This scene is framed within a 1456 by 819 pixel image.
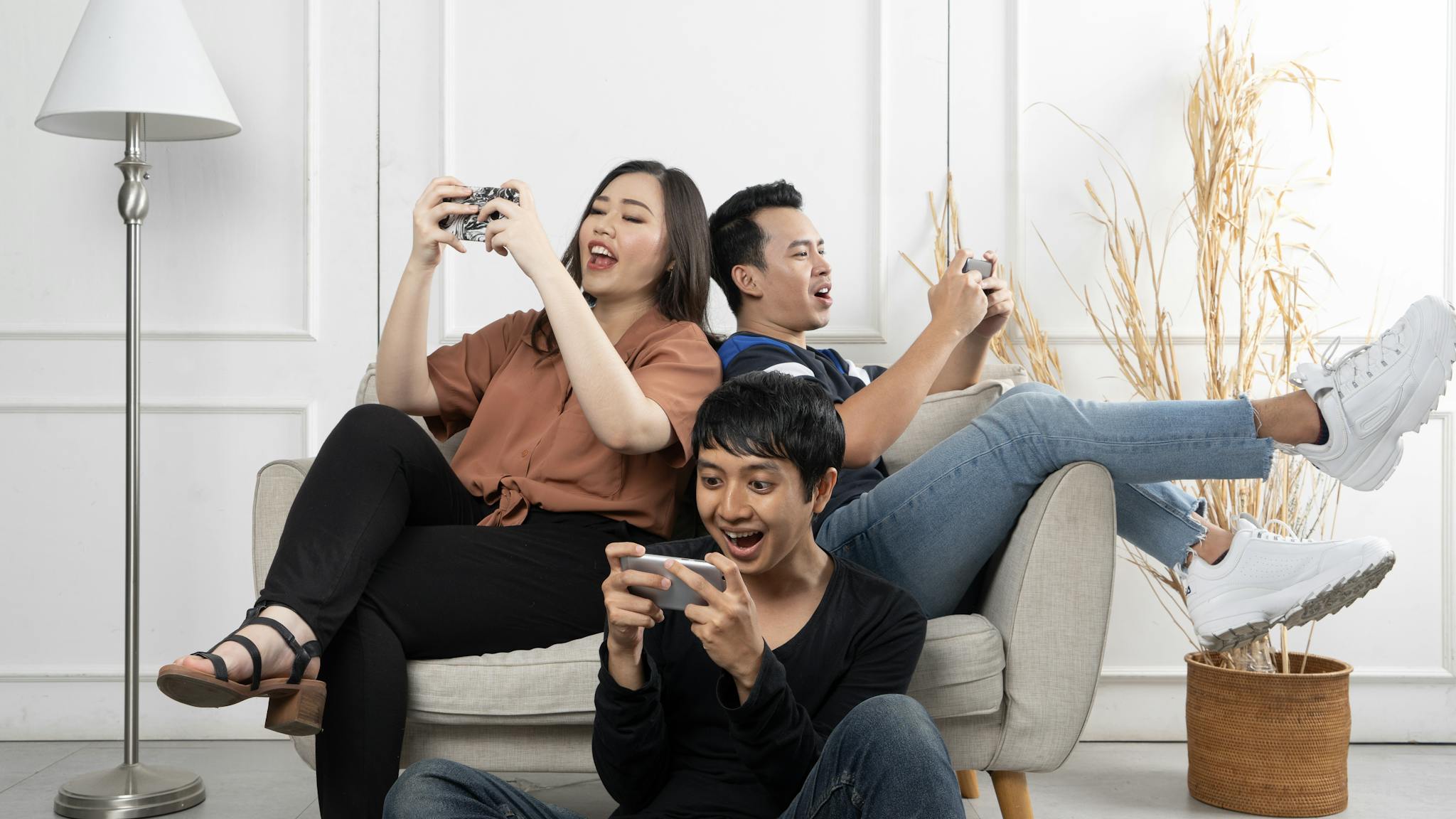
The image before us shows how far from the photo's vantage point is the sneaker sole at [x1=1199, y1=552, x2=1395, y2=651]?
165cm

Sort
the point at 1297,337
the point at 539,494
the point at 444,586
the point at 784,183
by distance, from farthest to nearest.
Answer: the point at 1297,337
the point at 784,183
the point at 539,494
the point at 444,586

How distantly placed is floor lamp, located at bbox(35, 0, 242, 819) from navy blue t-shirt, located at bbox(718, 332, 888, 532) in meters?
1.15

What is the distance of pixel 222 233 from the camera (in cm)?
263

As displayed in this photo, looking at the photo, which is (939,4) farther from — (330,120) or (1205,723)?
(1205,723)

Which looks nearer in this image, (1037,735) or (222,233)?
(1037,735)

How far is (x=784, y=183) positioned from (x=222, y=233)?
131 cm

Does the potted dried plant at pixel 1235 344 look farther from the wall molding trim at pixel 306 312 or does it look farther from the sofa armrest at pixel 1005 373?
the wall molding trim at pixel 306 312

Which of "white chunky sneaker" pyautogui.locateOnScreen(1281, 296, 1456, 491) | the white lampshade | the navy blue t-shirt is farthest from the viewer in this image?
the white lampshade

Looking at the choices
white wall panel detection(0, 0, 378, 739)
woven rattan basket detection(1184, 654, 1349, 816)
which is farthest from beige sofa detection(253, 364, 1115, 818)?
white wall panel detection(0, 0, 378, 739)

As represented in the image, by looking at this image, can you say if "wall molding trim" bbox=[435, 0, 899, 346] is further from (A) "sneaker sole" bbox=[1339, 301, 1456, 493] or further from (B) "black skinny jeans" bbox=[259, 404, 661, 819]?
(A) "sneaker sole" bbox=[1339, 301, 1456, 493]

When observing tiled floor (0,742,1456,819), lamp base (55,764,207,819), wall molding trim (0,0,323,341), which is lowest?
tiled floor (0,742,1456,819)

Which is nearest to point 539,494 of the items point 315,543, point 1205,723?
point 315,543

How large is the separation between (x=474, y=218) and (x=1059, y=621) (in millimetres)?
1021

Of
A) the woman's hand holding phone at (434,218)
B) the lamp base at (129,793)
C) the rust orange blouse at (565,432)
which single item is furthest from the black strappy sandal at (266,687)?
the lamp base at (129,793)
